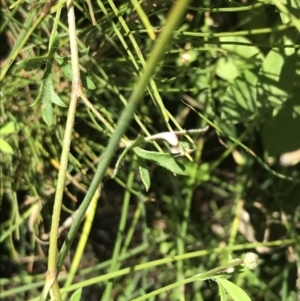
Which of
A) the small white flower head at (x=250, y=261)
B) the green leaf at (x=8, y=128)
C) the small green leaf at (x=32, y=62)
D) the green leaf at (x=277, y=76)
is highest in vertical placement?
the small green leaf at (x=32, y=62)

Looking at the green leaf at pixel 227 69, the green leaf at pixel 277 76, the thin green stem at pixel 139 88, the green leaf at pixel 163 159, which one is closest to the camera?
the thin green stem at pixel 139 88

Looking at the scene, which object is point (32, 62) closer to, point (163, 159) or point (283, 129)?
point (163, 159)

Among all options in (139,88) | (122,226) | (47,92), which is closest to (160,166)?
(122,226)

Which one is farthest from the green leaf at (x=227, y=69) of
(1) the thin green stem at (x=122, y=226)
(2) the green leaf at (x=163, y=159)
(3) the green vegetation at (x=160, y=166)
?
(2) the green leaf at (x=163, y=159)

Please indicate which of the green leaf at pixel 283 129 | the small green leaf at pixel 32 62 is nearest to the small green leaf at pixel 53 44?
the small green leaf at pixel 32 62

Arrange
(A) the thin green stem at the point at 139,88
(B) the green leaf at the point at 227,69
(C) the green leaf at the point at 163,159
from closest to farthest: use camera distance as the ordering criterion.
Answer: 1. (A) the thin green stem at the point at 139,88
2. (C) the green leaf at the point at 163,159
3. (B) the green leaf at the point at 227,69

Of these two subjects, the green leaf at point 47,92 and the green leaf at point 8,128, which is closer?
the green leaf at point 47,92

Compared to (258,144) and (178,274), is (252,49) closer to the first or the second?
(258,144)

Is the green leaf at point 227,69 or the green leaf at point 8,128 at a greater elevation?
the green leaf at point 8,128

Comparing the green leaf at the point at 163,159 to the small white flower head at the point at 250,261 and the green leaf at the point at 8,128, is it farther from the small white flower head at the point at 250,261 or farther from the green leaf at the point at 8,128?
the green leaf at the point at 8,128
